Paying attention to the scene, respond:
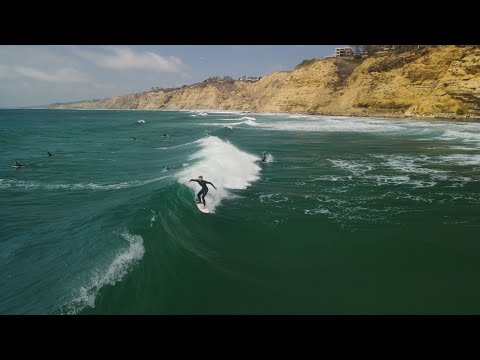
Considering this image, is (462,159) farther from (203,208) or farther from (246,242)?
(246,242)

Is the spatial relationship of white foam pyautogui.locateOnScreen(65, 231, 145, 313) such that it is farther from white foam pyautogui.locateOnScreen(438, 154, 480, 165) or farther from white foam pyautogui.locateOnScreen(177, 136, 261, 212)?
white foam pyautogui.locateOnScreen(438, 154, 480, 165)

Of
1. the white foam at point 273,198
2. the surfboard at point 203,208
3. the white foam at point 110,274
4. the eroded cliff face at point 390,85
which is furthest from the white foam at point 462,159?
the eroded cliff face at point 390,85

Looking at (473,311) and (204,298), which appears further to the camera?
(204,298)

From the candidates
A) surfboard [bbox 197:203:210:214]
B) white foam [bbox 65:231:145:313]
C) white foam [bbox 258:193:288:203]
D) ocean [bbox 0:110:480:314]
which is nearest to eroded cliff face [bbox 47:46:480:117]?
ocean [bbox 0:110:480:314]

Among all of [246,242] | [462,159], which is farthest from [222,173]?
[462,159]

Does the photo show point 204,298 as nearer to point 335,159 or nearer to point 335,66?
point 335,159
